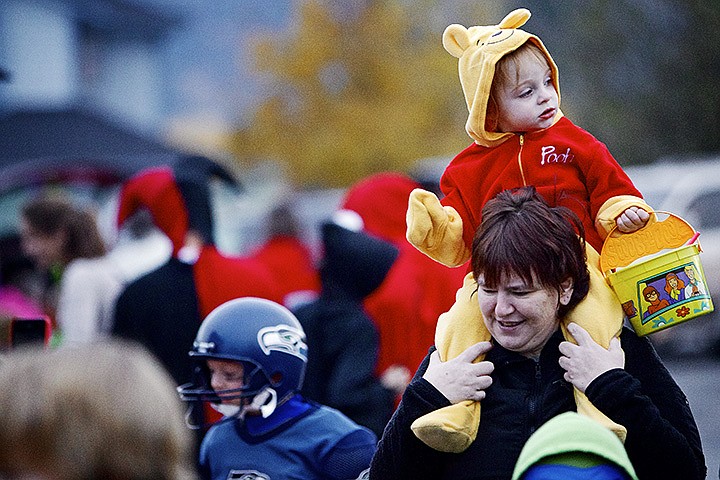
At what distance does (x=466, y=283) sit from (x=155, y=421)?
4.56 ft

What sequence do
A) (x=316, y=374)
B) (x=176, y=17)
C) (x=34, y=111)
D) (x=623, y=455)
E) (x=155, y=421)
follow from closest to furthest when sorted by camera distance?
(x=155, y=421)
(x=623, y=455)
(x=316, y=374)
(x=34, y=111)
(x=176, y=17)

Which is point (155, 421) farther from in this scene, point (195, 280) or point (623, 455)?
point (195, 280)

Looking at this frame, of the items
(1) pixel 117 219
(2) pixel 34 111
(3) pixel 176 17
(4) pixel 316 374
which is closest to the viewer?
(4) pixel 316 374

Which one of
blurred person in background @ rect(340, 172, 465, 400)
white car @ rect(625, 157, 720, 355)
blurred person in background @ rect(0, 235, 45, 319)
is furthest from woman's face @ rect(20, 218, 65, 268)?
white car @ rect(625, 157, 720, 355)

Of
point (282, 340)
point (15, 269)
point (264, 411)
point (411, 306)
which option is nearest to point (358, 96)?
point (15, 269)

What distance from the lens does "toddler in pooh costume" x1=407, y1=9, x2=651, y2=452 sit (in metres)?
3.32

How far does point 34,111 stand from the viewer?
22.8m

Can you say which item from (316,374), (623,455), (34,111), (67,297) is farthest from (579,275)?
(34,111)

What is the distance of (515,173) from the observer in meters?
3.44

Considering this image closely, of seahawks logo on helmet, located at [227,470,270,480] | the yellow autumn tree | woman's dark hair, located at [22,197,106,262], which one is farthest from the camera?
Answer: the yellow autumn tree

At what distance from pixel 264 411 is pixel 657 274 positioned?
1.54 m

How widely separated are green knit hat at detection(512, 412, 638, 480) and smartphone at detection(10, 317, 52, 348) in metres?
1.92

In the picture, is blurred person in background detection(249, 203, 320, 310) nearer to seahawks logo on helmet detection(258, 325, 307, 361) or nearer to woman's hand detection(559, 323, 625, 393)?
seahawks logo on helmet detection(258, 325, 307, 361)

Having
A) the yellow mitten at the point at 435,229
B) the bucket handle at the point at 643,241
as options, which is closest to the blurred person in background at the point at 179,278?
the yellow mitten at the point at 435,229
